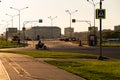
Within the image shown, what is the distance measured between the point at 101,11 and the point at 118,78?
→ 57.7 feet

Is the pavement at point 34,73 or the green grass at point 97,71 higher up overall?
the green grass at point 97,71

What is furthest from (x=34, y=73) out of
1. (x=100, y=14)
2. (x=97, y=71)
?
(x=100, y=14)

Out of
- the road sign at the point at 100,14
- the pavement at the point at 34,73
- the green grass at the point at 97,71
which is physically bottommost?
the pavement at the point at 34,73

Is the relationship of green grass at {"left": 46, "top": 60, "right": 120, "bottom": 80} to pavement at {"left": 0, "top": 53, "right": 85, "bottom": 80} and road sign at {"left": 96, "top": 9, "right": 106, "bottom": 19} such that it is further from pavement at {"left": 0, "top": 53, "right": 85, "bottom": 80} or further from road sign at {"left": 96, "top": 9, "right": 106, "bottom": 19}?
road sign at {"left": 96, "top": 9, "right": 106, "bottom": 19}

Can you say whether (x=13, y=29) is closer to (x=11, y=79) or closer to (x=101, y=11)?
(x=101, y=11)

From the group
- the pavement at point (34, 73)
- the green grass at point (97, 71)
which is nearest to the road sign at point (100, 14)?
the green grass at point (97, 71)

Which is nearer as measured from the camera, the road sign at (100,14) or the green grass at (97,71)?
the green grass at (97,71)

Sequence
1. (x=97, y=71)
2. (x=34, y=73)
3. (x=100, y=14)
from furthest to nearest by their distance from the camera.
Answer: (x=100, y=14) → (x=97, y=71) → (x=34, y=73)

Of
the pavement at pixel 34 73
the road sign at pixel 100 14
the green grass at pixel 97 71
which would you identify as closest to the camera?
the green grass at pixel 97 71

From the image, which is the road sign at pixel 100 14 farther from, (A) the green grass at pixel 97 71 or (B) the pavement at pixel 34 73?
(B) the pavement at pixel 34 73

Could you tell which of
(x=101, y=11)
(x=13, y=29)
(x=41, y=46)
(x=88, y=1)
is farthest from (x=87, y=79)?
(x=13, y=29)

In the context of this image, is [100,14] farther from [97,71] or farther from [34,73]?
[34,73]

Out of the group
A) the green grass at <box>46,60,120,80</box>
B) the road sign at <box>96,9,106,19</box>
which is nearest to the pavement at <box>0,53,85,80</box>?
the green grass at <box>46,60,120,80</box>

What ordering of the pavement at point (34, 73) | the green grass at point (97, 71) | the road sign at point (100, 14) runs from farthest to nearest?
1. the road sign at point (100, 14)
2. the pavement at point (34, 73)
3. the green grass at point (97, 71)
